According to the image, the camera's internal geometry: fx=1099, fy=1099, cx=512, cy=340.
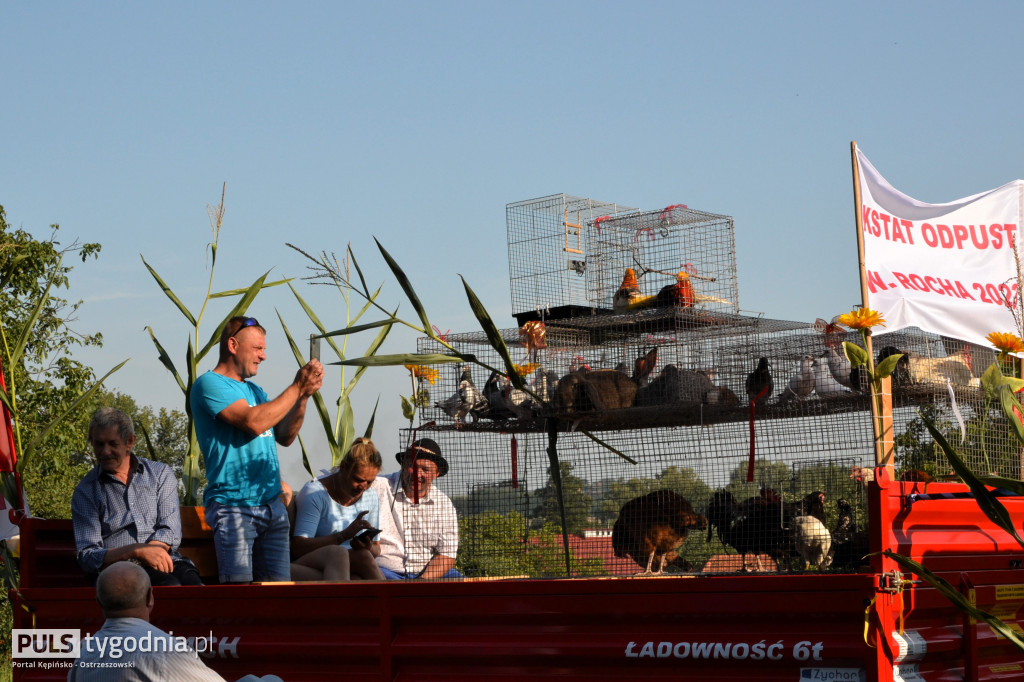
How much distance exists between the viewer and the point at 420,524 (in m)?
5.57

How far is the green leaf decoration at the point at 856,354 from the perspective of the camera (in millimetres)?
4195

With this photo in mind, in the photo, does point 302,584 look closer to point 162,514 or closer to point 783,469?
point 162,514

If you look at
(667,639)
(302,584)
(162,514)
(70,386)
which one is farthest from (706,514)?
(70,386)

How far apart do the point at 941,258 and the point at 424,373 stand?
247 cm

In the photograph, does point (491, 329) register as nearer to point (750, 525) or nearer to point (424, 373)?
point (424, 373)

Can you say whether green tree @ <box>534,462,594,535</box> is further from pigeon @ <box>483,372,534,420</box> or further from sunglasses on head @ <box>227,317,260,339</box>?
sunglasses on head @ <box>227,317,260,339</box>

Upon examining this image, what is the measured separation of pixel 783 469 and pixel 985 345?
1.30 m

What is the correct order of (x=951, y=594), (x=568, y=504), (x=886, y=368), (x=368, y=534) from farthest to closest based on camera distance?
(x=368, y=534)
(x=568, y=504)
(x=886, y=368)
(x=951, y=594)

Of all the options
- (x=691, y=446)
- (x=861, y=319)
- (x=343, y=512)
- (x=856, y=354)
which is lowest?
(x=343, y=512)

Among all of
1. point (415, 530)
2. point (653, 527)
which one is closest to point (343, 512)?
point (415, 530)

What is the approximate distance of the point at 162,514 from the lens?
16.4 feet

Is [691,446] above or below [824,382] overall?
below

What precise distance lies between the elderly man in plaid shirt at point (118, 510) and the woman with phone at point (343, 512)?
27.6 inches

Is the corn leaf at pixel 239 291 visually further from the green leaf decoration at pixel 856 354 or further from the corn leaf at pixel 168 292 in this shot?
the green leaf decoration at pixel 856 354
